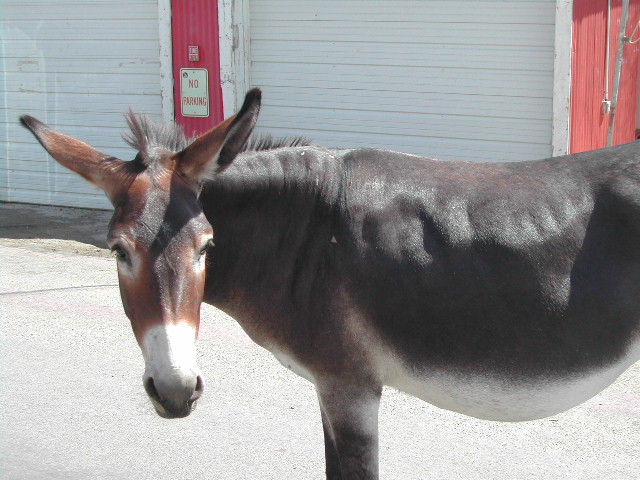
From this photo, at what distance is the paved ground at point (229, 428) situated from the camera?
179 inches

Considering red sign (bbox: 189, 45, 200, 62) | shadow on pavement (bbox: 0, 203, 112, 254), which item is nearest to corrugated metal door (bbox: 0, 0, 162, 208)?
shadow on pavement (bbox: 0, 203, 112, 254)

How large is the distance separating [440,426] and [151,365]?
2.79m

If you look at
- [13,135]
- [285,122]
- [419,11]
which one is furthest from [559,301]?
[13,135]

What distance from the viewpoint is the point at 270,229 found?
3297 mm

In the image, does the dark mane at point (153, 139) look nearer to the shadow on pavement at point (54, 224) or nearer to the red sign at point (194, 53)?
the shadow on pavement at point (54, 224)

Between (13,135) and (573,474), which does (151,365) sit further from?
(13,135)

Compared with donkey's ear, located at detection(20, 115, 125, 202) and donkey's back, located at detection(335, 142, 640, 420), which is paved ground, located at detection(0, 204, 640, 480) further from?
donkey's ear, located at detection(20, 115, 125, 202)

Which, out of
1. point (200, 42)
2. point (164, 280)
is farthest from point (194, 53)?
point (164, 280)

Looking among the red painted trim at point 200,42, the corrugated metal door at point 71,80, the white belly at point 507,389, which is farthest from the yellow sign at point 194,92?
the white belly at point 507,389

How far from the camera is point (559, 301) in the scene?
10.3 ft

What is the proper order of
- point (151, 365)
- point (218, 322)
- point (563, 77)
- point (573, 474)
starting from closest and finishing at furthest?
point (151, 365), point (573, 474), point (218, 322), point (563, 77)

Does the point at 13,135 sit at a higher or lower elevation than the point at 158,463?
higher

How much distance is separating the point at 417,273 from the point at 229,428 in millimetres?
2356

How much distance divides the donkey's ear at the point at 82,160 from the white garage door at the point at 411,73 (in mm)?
7136
